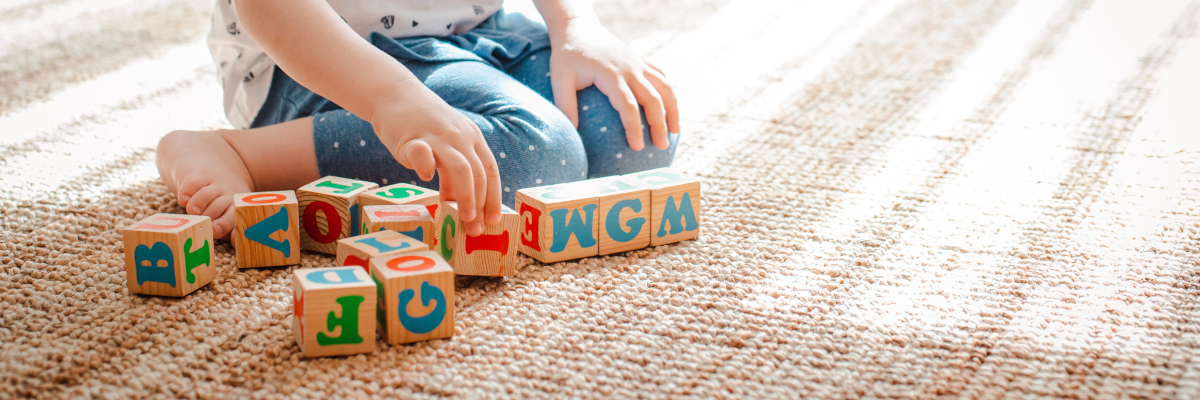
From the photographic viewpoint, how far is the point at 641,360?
57cm

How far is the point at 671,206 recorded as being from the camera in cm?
75

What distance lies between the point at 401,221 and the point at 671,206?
24cm

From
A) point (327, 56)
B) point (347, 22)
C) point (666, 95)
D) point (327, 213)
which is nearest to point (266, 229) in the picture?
point (327, 213)

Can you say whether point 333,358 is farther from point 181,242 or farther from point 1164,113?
point 1164,113

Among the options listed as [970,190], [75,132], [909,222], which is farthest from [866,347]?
[75,132]

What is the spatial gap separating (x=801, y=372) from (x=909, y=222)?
332 mm

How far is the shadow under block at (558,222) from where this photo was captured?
706mm

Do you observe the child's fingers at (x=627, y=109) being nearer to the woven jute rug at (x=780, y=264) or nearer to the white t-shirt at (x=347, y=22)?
the woven jute rug at (x=780, y=264)

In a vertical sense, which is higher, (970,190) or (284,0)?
(284,0)

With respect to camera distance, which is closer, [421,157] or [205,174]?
Result: [421,157]

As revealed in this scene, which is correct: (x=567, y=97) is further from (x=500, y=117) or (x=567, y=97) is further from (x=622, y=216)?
(x=622, y=216)

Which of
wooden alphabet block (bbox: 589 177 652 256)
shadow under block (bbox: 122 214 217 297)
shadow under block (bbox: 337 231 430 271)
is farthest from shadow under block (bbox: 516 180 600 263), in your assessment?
shadow under block (bbox: 122 214 217 297)

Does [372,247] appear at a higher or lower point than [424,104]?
lower

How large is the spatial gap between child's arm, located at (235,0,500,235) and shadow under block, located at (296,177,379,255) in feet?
0.31
